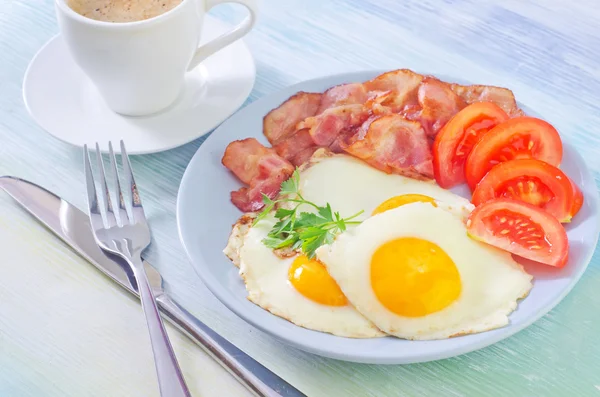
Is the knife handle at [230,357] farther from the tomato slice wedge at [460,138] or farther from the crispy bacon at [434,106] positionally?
the crispy bacon at [434,106]

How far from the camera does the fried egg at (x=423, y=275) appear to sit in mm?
1496

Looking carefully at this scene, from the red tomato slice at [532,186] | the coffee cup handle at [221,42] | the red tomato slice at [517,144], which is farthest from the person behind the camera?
the coffee cup handle at [221,42]

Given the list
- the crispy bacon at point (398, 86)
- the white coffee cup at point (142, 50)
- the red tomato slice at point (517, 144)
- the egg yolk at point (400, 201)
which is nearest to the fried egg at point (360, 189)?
the egg yolk at point (400, 201)

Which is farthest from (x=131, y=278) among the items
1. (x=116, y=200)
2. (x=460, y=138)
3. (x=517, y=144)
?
(x=517, y=144)

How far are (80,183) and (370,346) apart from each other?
1025mm

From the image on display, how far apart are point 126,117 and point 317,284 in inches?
36.1

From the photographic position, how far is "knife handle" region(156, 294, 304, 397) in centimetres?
147

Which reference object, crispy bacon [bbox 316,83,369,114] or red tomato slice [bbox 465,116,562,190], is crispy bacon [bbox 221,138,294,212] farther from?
red tomato slice [bbox 465,116,562,190]

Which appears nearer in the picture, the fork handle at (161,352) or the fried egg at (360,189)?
the fork handle at (161,352)

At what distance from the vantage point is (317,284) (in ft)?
5.11

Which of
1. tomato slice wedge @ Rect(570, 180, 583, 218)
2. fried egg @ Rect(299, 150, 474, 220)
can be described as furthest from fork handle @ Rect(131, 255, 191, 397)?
tomato slice wedge @ Rect(570, 180, 583, 218)

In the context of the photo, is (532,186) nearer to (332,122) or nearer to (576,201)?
(576,201)

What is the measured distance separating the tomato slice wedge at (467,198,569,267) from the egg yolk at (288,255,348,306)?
34cm

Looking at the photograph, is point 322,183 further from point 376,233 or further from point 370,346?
point 370,346
